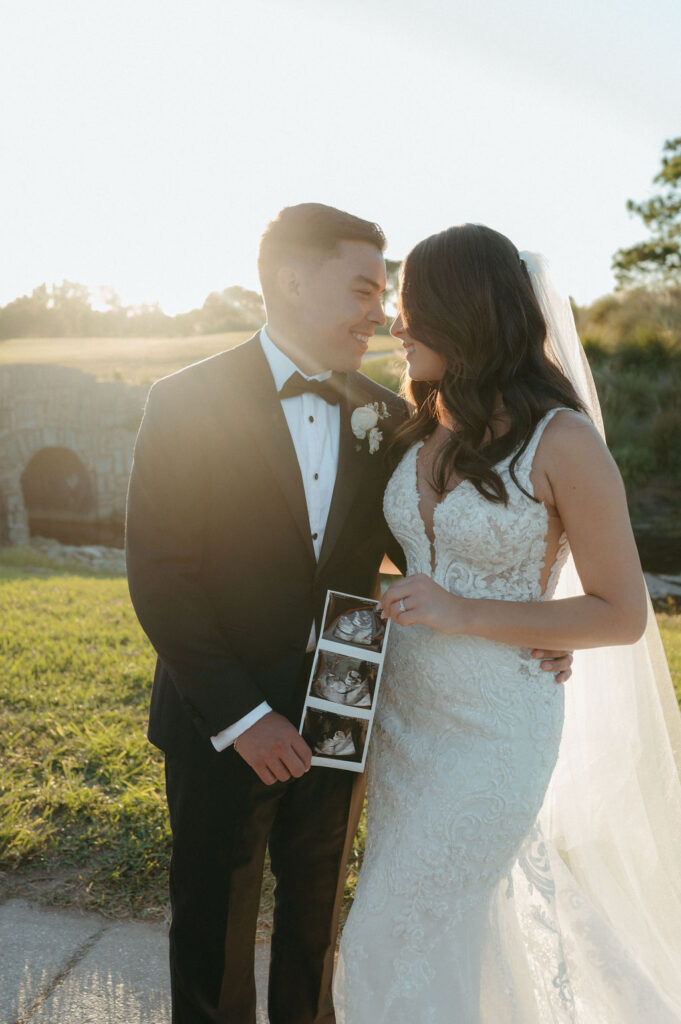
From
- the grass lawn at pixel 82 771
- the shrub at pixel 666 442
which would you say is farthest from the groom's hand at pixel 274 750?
the shrub at pixel 666 442

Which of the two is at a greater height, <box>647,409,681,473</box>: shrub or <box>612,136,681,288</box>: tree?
<box>612,136,681,288</box>: tree

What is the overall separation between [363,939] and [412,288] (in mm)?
1746

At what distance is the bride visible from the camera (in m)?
2.01

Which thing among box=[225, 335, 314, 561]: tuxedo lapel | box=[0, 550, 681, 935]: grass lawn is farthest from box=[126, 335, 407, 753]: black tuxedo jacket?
box=[0, 550, 681, 935]: grass lawn

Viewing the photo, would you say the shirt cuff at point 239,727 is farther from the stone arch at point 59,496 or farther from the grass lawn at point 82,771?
the stone arch at point 59,496

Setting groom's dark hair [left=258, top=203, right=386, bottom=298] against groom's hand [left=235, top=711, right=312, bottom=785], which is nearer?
groom's hand [left=235, top=711, right=312, bottom=785]

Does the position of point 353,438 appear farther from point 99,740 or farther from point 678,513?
point 678,513

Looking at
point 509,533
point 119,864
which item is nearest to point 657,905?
point 509,533

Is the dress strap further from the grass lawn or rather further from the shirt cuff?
the grass lawn

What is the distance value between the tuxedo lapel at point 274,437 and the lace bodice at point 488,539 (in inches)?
11.4

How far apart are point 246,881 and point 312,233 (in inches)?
74.9

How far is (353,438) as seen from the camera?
2396mm

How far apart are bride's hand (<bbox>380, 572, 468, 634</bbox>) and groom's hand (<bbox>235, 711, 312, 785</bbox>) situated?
0.43 m

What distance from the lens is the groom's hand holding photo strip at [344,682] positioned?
81.2 inches
